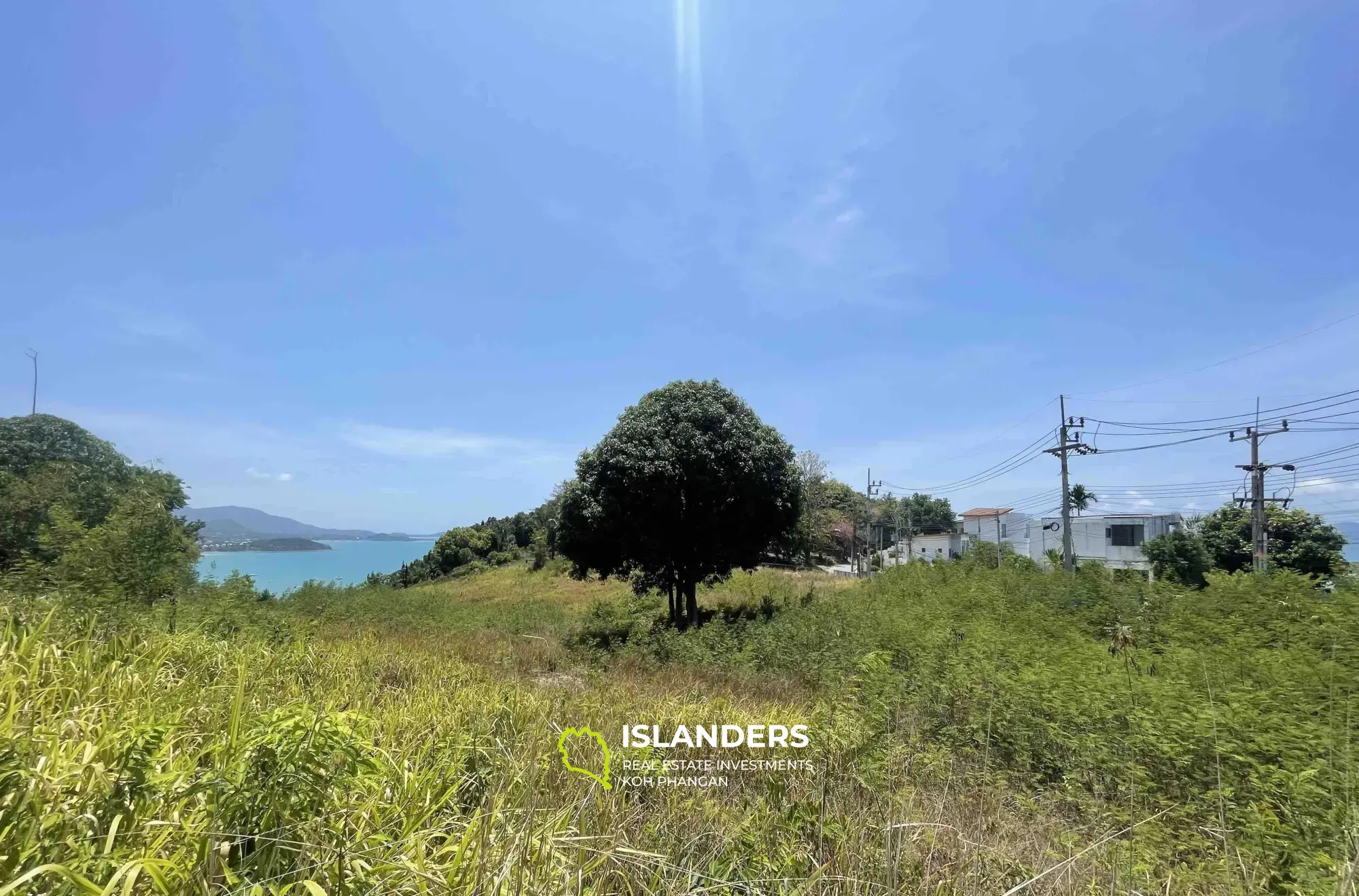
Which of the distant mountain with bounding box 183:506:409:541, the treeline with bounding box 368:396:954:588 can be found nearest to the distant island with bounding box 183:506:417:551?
the distant mountain with bounding box 183:506:409:541

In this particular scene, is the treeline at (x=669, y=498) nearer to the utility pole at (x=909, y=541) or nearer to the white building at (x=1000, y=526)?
the utility pole at (x=909, y=541)

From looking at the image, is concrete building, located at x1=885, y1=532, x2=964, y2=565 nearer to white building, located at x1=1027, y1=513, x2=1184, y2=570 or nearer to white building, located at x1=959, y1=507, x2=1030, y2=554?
white building, located at x1=959, y1=507, x2=1030, y2=554

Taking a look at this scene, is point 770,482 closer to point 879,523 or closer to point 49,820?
point 49,820

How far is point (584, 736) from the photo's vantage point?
2.92 m

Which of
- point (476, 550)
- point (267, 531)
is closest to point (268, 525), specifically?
point (267, 531)

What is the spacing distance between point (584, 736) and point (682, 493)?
6.55 meters

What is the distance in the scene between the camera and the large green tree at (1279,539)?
19.8m

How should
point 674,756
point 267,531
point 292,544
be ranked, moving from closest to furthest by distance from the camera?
point 674,756
point 292,544
point 267,531

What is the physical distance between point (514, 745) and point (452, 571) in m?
33.3

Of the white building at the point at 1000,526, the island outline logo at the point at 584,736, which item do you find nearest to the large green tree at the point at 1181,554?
the white building at the point at 1000,526

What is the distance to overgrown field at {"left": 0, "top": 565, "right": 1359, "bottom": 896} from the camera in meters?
1.54

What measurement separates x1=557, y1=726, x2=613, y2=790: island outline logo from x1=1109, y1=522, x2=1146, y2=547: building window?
41.4 metres

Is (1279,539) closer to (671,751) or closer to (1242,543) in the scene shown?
(1242,543)

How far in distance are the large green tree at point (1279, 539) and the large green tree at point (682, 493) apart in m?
22.5
